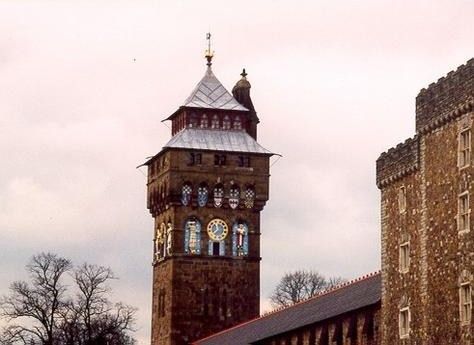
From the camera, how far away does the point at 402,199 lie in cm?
6091

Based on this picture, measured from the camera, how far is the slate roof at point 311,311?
71.7m

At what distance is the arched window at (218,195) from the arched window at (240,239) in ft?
6.59

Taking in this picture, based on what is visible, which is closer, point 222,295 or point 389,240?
point 389,240

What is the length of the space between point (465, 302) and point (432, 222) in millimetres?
4302

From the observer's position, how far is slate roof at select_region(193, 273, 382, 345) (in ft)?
235

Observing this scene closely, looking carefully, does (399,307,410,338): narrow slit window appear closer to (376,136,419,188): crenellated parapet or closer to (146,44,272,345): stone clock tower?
(376,136,419,188): crenellated parapet

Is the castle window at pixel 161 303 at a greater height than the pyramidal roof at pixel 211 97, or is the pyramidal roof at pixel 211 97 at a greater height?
the pyramidal roof at pixel 211 97

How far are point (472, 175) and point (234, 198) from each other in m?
65.8

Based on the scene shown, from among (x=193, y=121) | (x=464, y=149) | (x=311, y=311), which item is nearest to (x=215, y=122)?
(x=193, y=121)

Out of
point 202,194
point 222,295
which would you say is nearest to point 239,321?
point 222,295

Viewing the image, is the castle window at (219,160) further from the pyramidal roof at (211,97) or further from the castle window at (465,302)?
the castle window at (465,302)

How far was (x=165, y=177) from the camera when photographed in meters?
119

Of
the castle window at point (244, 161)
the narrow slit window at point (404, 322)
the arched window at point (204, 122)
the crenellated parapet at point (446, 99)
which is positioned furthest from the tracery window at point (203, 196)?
the crenellated parapet at point (446, 99)

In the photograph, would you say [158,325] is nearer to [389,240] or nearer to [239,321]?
[239,321]
